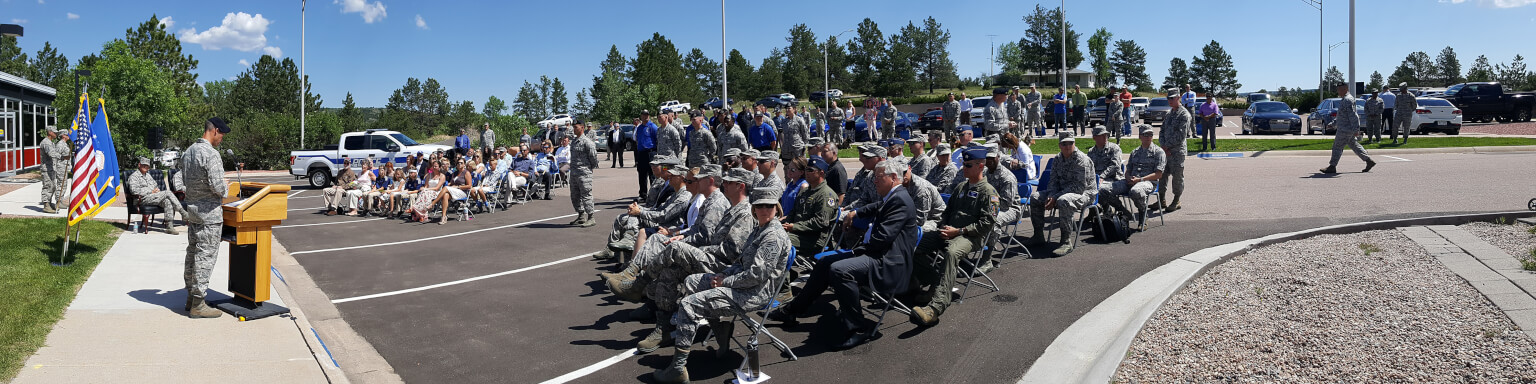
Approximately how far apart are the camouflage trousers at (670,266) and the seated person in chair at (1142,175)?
5.61 m

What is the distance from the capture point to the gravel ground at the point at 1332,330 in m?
5.26

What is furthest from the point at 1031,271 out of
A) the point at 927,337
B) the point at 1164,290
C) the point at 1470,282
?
the point at 1470,282

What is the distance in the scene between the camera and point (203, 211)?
7500 millimetres

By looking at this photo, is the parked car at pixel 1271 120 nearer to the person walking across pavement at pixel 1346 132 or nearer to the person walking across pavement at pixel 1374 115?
the person walking across pavement at pixel 1374 115

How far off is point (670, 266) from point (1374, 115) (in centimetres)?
2069

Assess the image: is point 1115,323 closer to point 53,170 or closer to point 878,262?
point 878,262

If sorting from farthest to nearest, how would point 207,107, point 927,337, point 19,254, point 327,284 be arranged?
point 207,107
point 19,254
point 327,284
point 927,337

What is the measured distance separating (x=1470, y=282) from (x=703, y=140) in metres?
9.73

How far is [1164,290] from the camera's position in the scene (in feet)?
23.9

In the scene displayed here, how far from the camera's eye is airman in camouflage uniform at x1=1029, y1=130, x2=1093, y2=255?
9.38 metres

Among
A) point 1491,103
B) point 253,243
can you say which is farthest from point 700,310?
point 1491,103

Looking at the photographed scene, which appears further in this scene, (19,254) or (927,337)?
(19,254)

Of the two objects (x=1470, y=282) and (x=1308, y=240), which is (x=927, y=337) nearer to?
(x=1470, y=282)

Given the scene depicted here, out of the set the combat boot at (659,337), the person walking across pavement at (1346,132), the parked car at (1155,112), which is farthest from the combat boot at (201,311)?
the parked car at (1155,112)
